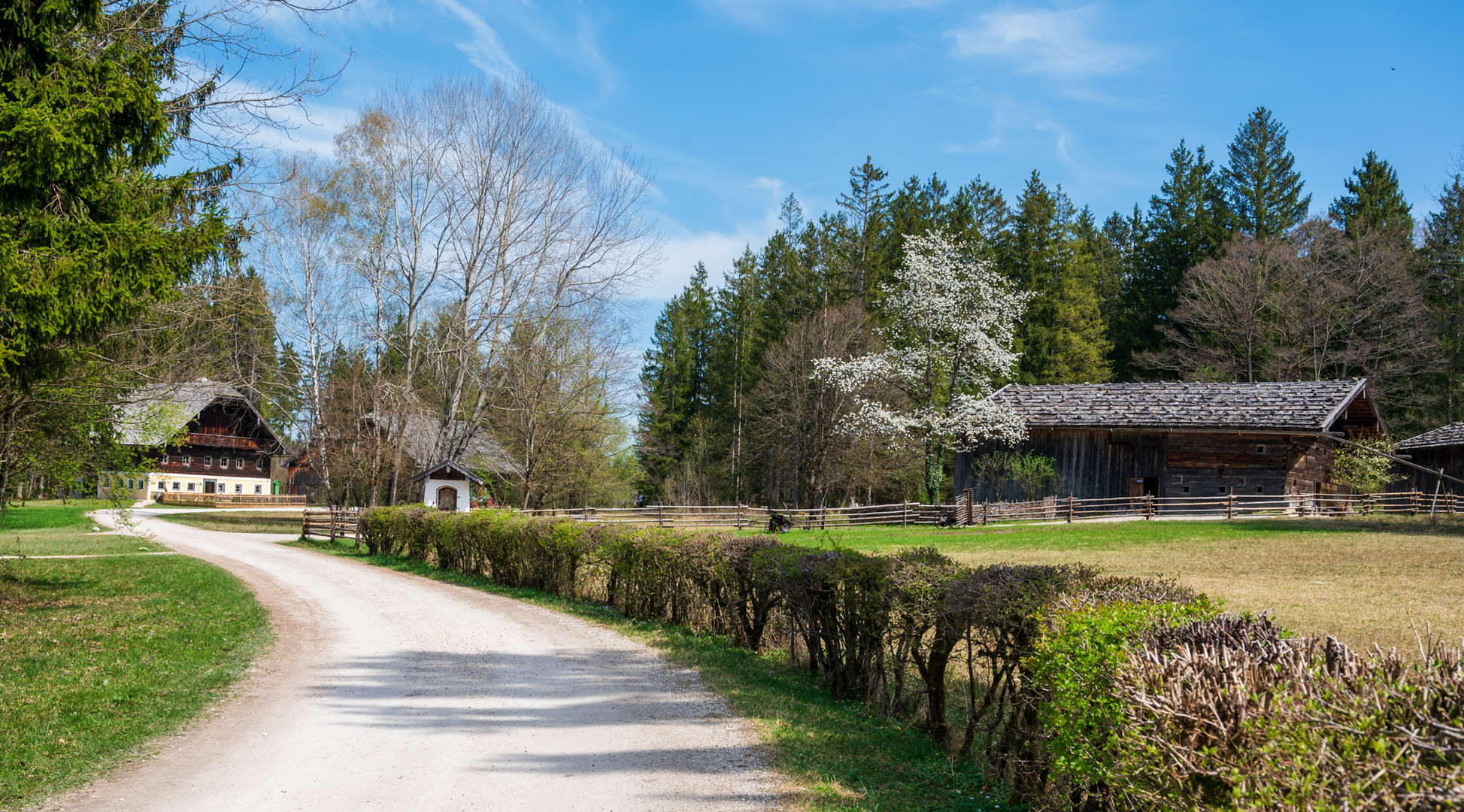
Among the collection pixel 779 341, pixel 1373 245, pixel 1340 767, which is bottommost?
pixel 1340 767

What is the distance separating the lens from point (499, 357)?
34938 millimetres

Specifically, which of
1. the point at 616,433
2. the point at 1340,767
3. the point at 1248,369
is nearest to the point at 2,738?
the point at 1340,767

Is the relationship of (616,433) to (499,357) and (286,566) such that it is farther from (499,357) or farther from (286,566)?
(286,566)

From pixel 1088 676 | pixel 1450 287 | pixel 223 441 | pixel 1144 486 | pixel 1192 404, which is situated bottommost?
pixel 1088 676

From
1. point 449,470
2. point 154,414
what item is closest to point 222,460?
point 449,470

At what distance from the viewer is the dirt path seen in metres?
5.77

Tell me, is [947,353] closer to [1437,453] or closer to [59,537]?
[1437,453]

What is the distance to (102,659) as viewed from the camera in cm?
991

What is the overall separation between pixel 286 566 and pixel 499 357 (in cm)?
1474

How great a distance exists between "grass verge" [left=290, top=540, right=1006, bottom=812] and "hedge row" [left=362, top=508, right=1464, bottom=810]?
0.24 metres

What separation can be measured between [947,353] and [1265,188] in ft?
86.6

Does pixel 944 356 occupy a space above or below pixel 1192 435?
above

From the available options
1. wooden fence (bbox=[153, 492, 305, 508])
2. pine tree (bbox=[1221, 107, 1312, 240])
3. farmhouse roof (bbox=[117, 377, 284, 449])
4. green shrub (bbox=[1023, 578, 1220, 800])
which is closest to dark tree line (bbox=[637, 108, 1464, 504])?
pine tree (bbox=[1221, 107, 1312, 240])

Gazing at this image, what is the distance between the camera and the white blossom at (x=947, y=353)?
3662 centimetres
